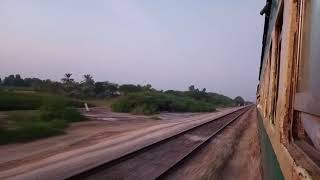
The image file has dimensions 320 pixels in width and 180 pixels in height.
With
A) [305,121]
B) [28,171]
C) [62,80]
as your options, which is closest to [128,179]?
[28,171]

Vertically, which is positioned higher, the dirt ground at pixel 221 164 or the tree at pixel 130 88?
the tree at pixel 130 88

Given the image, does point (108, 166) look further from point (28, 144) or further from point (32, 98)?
point (32, 98)

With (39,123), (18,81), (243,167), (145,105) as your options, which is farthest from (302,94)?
(18,81)

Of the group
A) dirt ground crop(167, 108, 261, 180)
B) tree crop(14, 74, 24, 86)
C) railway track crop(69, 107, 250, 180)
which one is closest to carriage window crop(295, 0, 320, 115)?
railway track crop(69, 107, 250, 180)

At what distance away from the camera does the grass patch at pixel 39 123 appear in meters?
17.4

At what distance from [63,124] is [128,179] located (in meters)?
13.6

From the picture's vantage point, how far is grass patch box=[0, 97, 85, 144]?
17395 millimetres

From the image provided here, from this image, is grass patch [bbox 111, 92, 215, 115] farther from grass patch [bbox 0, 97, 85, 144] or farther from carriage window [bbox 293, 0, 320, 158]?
carriage window [bbox 293, 0, 320, 158]

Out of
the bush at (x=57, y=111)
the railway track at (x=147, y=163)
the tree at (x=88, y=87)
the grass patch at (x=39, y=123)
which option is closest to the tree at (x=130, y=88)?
the tree at (x=88, y=87)

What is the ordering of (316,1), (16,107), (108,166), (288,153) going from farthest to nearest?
(16,107) < (108,166) < (288,153) < (316,1)

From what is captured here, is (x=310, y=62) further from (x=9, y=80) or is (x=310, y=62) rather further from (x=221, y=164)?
(x=9, y=80)

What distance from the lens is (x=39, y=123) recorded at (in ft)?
67.9

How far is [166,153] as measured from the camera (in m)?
14.9

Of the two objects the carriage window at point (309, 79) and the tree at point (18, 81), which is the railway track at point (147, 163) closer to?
the carriage window at point (309, 79)
